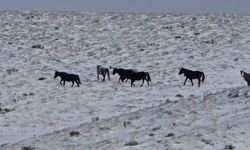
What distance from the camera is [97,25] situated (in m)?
49.9

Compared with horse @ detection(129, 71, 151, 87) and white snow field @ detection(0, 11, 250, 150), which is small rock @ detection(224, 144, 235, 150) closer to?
white snow field @ detection(0, 11, 250, 150)

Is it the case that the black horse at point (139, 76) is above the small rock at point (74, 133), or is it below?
above

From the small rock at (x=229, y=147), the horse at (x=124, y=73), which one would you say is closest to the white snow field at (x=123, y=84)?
the small rock at (x=229, y=147)

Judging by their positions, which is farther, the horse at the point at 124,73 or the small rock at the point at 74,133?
the horse at the point at 124,73

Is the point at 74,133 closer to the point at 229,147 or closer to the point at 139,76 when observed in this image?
the point at 229,147

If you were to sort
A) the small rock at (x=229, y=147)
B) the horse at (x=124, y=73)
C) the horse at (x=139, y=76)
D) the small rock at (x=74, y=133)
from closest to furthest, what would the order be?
the small rock at (x=229, y=147) < the small rock at (x=74, y=133) < the horse at (x=139, y=76) < the horse at (x=124, y=73)

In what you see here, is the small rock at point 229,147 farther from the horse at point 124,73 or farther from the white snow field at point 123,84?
the horse at point 124,73

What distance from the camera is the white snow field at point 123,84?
15188 millimetres

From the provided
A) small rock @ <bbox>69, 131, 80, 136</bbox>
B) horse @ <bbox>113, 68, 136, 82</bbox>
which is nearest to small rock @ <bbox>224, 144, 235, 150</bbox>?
small rock @ <bbox>69, 131, 80, 136</bbox>

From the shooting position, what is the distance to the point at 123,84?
2866cm

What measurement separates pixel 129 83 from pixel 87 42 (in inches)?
557

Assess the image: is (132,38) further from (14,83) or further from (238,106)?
(238,106)

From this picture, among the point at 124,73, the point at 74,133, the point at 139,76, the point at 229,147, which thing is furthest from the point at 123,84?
the point at 229,147

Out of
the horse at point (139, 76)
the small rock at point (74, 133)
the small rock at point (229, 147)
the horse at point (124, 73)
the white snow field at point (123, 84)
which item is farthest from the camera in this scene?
the horse at point (124, 73)
